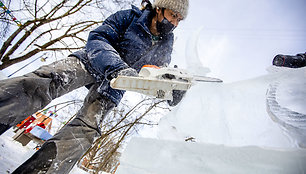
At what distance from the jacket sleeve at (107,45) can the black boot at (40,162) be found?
60 cm

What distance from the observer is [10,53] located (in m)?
4.47

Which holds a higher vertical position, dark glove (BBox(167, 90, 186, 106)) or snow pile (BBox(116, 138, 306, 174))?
dark glove (BBox(167, 90, 186, 106))

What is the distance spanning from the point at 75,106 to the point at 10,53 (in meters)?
2.72

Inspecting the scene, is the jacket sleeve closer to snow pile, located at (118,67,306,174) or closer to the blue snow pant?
the blue snow pant

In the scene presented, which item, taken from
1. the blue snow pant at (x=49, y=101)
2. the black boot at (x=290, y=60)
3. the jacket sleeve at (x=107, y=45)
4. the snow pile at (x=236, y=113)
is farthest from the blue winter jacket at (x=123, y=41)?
the black boot at (x=290, y=60)

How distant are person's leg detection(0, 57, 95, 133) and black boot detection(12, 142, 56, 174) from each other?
24cm

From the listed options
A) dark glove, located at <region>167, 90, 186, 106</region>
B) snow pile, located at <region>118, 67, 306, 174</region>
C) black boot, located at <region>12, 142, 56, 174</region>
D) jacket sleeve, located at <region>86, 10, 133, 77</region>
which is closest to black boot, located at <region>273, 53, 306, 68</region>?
snow pile, located at <region>118, 67, 306, 174</region>

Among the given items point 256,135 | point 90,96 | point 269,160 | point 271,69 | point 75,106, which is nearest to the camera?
point 269,160

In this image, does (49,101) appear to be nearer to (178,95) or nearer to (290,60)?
(178,95)

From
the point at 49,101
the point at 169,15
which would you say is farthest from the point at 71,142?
the point at 169,15

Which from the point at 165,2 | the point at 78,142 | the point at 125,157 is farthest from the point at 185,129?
the point at 165,2

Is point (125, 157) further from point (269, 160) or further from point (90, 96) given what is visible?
point (90, 96)

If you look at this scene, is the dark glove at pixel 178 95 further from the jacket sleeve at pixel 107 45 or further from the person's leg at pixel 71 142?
the person's leg at pixel 71 142

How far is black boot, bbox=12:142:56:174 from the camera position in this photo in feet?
2.60
